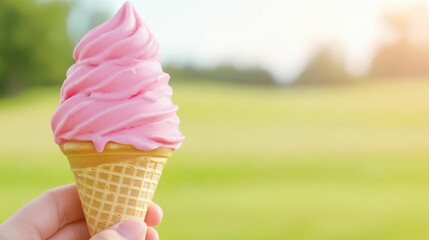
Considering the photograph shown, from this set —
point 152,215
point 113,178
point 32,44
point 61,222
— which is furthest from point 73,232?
point 32,44

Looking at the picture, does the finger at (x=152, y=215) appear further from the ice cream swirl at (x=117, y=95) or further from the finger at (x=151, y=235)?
the ice cream swirl at (x=117, y=95)

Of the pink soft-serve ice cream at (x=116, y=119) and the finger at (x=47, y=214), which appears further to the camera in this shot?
the finger at (x=47, y=214)

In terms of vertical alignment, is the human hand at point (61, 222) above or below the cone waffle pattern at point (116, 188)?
below

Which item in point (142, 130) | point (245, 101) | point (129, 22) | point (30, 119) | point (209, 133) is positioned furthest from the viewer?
point (245, 101)

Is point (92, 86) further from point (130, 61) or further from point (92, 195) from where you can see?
point (92, 195)

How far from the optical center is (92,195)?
84.8 inches

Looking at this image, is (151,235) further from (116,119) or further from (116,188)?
(116,119)

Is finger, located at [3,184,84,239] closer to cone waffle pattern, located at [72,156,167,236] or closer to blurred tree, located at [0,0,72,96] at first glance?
cone waffle pattern, located at [72,156,167,236]

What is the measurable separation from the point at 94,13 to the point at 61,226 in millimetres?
19560

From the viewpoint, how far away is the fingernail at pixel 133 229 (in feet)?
6.96

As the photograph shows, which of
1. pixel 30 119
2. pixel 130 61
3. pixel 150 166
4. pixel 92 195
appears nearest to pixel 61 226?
pixel 92 195

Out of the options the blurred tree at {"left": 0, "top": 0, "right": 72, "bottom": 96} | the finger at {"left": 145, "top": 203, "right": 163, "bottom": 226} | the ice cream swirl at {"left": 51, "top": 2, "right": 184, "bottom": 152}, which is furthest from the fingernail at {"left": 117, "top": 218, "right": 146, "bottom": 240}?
the blurred tree at {"left": 0, "top": 0, "right": 72, "bottom": 96}

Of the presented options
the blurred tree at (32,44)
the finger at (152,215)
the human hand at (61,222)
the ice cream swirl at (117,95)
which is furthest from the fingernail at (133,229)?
the blurred tree at (32,44)

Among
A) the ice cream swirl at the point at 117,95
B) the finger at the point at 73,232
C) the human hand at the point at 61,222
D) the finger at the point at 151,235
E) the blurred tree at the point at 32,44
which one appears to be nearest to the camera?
the ice cream swirl at the point at 117,95
